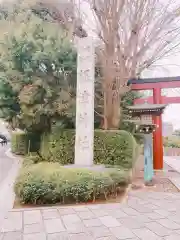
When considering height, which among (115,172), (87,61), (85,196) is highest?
(87,61)

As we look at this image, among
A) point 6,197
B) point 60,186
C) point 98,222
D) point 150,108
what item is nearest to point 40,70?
point 150,108

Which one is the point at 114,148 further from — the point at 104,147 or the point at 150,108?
the point at 150,108

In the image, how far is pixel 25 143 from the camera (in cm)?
1512

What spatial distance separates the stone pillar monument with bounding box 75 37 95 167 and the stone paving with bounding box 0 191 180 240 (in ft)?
8.29

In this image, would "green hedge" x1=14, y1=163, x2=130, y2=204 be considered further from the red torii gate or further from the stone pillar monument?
the red torii gate

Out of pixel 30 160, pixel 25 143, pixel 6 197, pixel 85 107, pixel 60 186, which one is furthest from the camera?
pixel 25 143

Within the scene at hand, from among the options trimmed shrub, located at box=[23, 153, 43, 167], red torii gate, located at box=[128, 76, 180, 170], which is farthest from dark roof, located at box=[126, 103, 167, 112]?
trimmed shrub, located at box=[23, 153, 43, 167]

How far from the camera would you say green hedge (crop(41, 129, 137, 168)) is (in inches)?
337

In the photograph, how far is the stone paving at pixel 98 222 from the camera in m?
3.71

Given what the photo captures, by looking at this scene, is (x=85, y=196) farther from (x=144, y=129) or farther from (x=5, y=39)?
(x=5, y=39)

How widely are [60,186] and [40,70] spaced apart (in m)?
5.75

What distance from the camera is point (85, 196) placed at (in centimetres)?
553

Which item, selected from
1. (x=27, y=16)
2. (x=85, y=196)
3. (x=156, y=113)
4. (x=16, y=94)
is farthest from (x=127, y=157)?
(x=27, y=16)

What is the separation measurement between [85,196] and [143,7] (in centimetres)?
829
